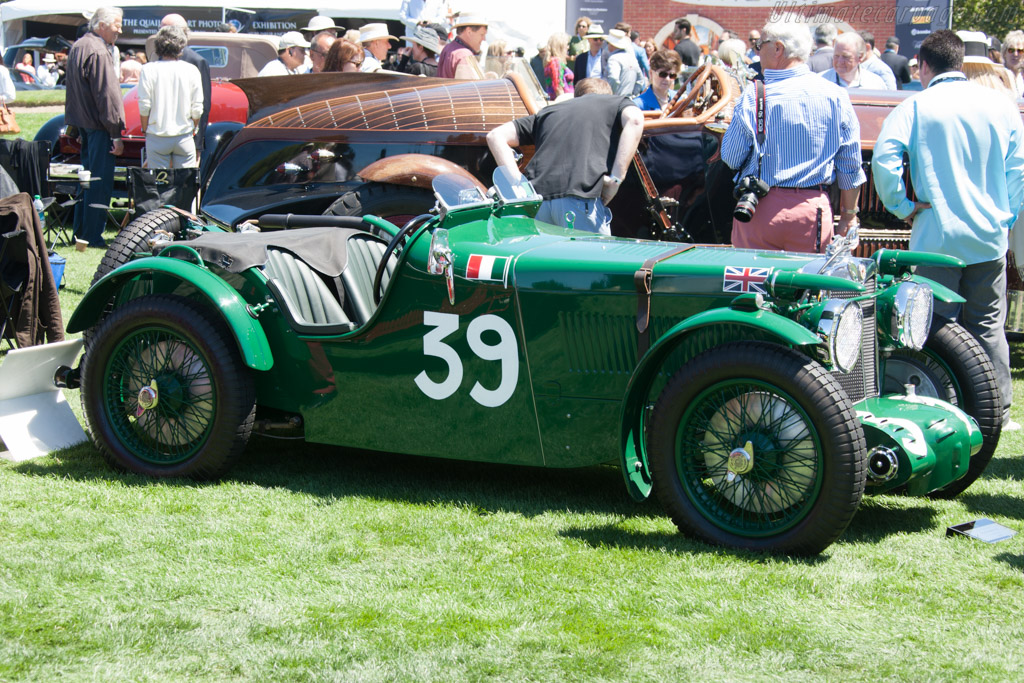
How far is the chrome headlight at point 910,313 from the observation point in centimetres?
399

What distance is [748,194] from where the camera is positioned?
18.6ft

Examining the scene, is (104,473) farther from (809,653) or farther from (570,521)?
(809,653)

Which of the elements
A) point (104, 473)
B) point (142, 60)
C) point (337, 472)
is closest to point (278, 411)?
point (337, 472)

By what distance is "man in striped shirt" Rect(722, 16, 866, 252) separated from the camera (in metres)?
5.70

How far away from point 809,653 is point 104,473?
3.02 m

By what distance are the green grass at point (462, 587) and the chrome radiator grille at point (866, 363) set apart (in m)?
0.50

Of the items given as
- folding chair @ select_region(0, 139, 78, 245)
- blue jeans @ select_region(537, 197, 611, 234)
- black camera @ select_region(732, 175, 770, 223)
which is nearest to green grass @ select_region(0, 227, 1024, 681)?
black camera @ select_region(732, 175, 770, 223)

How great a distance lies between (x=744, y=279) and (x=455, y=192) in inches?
50.7

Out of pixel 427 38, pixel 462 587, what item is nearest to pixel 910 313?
pixel 462 587

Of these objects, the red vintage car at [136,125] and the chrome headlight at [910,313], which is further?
the red vintage car at [136,125]

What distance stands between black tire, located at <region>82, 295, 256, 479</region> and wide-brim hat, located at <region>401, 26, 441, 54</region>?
8.05 metres

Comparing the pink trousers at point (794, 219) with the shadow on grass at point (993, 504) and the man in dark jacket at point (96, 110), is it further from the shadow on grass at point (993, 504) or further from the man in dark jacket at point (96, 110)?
the man in dark jacket at point (96, 110)

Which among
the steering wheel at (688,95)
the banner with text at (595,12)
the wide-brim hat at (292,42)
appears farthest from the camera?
the banner with text at (595,12)

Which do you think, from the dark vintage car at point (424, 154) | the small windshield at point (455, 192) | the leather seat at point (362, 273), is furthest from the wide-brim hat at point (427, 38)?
the small windshield at point (455, 192)
